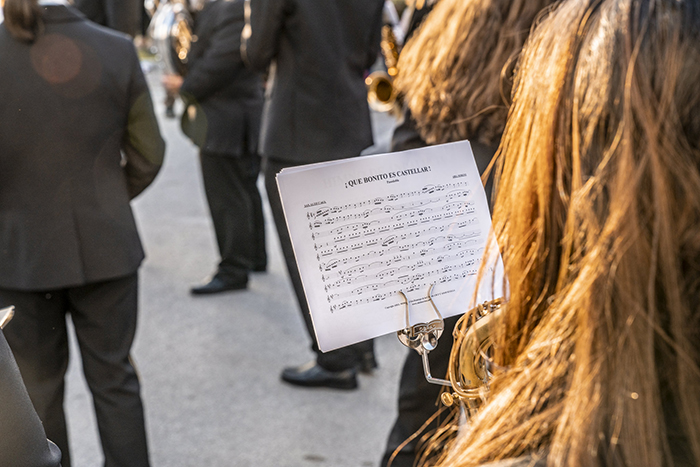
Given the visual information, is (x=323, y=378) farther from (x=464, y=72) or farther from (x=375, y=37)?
(x=464, y=72)

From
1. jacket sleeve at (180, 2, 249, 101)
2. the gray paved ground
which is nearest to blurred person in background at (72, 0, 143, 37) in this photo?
jacket sleeve at (180, 2, 249, 101)

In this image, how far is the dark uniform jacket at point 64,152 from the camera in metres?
1.71

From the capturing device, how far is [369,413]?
257cm

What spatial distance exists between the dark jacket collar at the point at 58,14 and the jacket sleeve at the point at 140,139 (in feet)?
0.63

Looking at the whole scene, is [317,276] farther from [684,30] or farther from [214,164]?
[214,164]

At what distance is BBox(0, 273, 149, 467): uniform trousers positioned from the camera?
181cm

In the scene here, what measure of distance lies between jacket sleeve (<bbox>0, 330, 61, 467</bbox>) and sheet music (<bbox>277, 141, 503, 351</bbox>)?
0.49m

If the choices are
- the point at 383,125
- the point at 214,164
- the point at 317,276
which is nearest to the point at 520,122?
the point at 317,276

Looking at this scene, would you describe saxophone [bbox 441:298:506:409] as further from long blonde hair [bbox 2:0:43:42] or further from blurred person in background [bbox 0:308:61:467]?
long blonde hair [bbox 2:0:43:42]

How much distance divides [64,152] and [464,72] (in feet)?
3.50

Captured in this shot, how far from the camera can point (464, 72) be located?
1484 mm

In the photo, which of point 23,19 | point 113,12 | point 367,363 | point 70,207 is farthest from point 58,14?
point 113,12

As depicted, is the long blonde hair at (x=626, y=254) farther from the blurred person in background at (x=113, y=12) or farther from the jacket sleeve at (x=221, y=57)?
the blurred person in background at (x=113, y=12)

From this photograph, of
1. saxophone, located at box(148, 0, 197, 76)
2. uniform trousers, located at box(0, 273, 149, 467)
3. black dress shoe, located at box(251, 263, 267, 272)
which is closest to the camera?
uniform trousers, located at box(0, 273, 149, 467)
